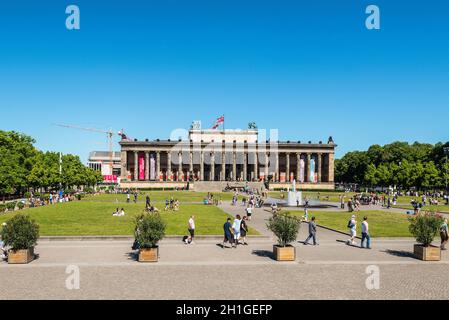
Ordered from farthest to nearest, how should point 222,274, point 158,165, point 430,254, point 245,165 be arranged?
point 245,165, point 158,165, point 430,254, point 222,274

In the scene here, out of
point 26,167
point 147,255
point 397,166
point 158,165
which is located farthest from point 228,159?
point 147,255

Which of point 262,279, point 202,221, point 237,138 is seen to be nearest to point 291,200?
point 202,221

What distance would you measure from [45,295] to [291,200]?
51427mm

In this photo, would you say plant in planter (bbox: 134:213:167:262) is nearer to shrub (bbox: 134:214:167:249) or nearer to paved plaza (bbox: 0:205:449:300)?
shrub (bbox: 134:214:167:249)

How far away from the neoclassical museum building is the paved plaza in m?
119

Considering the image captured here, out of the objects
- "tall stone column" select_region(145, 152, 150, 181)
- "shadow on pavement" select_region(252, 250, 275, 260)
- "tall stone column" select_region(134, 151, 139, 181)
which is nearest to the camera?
"shadow on pavement" select_region(252, 250, 275, 260)

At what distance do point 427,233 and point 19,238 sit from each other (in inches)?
792

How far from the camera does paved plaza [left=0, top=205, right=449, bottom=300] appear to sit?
14.5m

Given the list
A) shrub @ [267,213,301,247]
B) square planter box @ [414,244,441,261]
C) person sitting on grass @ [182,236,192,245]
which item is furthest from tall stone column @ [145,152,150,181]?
square planter box @ [414,244,441,261]

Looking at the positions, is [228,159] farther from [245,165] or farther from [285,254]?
[285,254]

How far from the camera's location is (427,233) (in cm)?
2111

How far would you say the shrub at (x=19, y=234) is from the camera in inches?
768
